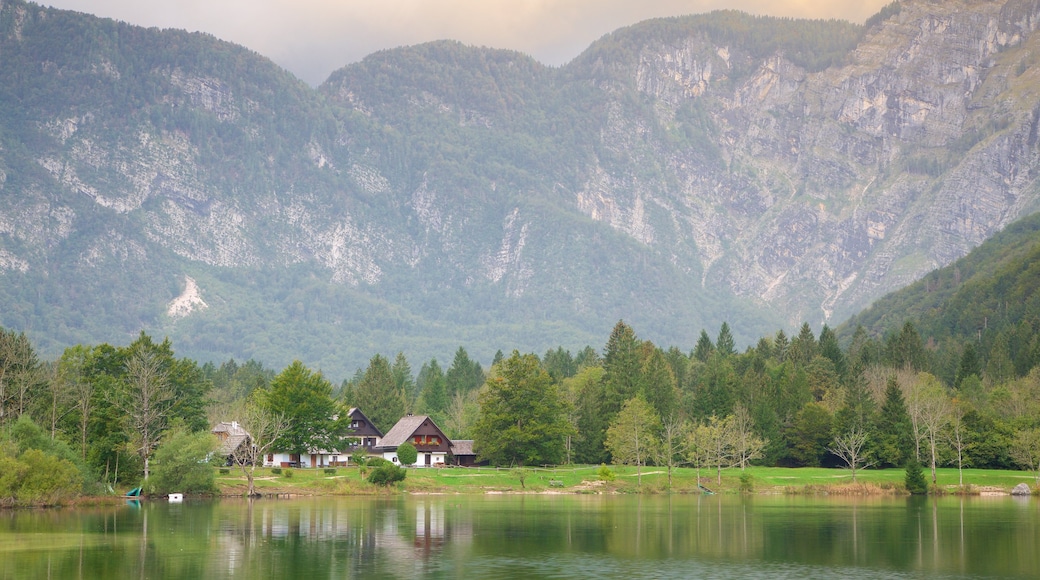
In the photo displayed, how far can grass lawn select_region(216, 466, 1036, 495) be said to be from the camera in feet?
372

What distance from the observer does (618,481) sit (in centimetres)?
12331

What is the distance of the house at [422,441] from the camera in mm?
140875

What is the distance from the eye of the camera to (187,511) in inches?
3418

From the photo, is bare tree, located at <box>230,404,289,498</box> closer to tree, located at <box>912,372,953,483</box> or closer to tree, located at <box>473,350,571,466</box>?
tree, located at <box>473,350,571,466</box>

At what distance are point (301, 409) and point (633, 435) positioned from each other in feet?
120

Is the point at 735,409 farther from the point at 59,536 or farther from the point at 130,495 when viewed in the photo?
the point at 59,536

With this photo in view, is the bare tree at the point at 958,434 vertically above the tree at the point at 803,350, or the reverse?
the tree at the point at 803,350

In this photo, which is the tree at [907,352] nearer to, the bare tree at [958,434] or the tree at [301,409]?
the bare tree at [958,434]

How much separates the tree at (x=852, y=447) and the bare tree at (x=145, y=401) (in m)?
70.6

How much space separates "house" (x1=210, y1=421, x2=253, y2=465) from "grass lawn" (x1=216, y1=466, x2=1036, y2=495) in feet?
10.9

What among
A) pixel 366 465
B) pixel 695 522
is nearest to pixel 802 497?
pixel 695 522

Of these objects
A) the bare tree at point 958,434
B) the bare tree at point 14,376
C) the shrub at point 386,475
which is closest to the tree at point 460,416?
the shrub at point 386,475

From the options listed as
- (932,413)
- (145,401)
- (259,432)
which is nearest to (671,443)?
(932,413)

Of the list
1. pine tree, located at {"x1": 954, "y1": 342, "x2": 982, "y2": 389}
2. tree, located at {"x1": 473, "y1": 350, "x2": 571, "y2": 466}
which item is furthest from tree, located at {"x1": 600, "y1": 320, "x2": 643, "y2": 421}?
pine tree, located at {"x1": 954, "y1": 342, "x2": 982, "y2": 389}
